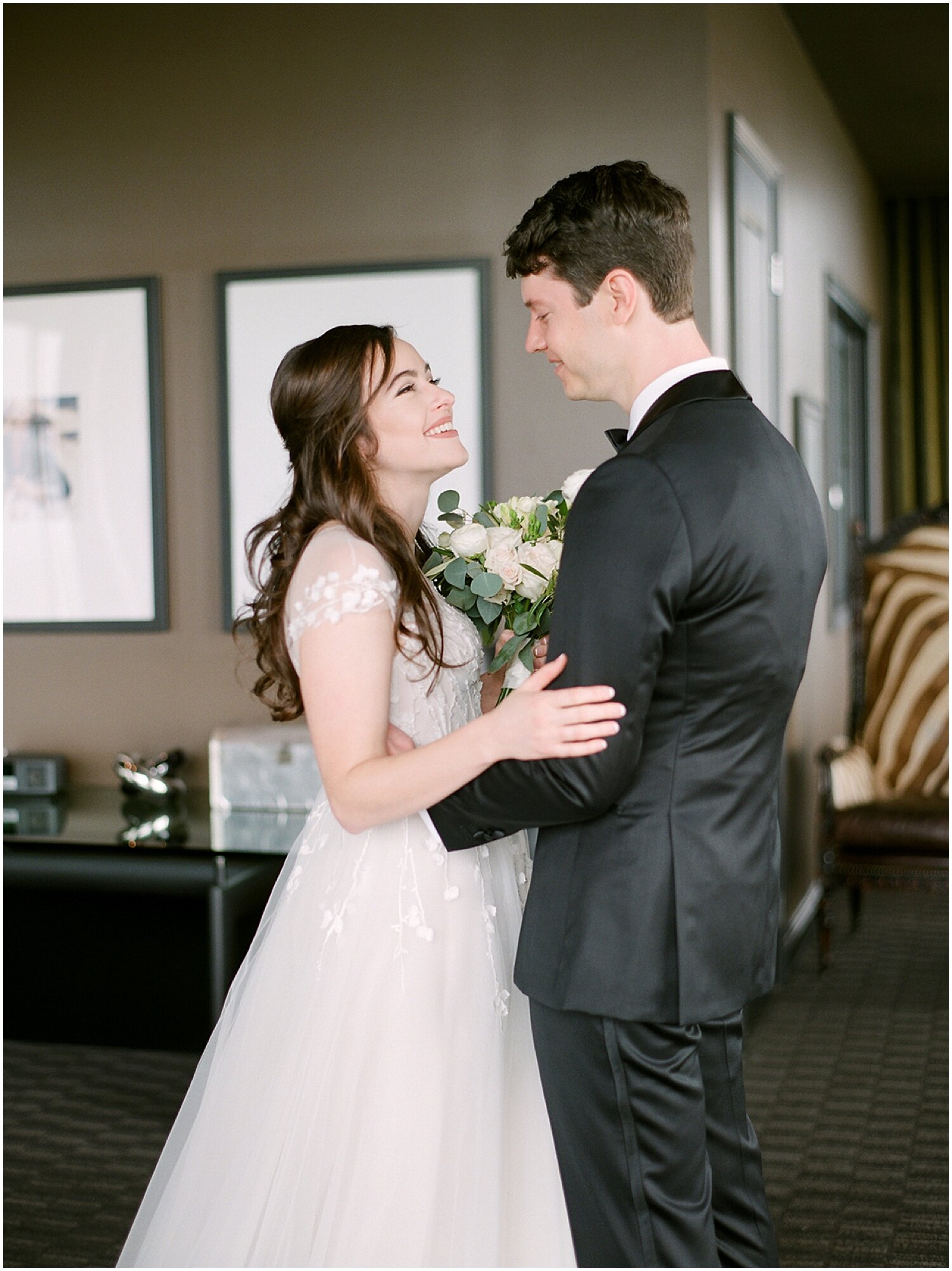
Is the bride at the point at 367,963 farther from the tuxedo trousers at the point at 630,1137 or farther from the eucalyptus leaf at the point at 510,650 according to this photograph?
the tuxedo trousers at the point at 630,1137

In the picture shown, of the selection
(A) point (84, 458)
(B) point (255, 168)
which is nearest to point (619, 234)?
(B) point (255, 168)

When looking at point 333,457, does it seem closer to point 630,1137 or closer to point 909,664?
point 630,1137

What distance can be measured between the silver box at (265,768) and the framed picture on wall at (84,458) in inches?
24.4

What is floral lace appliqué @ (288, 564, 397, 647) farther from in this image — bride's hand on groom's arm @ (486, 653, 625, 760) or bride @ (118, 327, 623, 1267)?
bride's hand on groom's arm @ (486, 653, 625, 760)

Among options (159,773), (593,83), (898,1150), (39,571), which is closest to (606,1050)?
(898,1150)

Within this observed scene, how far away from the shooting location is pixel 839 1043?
4.09 m

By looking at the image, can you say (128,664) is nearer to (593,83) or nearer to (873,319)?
(593,83)

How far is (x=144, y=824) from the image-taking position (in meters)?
3.69

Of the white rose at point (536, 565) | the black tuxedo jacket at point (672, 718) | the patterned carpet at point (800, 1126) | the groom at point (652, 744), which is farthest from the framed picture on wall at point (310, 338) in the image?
the black tuxedo jacket at point (672, 718)

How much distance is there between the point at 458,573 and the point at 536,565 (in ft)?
0.44

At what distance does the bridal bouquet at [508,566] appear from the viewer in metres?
1.95

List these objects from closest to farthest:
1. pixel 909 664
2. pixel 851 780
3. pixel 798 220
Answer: pixel 851 780, pixel 798 220, pixel 909 664

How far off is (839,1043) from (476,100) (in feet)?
9.81

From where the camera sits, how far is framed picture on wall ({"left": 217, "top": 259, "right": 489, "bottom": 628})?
3805 millimetres
